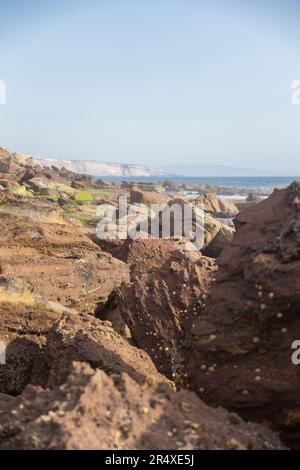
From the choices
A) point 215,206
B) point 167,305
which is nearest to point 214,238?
point 167,305

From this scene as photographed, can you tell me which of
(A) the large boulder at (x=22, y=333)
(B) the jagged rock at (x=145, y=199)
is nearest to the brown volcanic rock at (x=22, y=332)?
(A) the large boulder at (x=22, y=333)

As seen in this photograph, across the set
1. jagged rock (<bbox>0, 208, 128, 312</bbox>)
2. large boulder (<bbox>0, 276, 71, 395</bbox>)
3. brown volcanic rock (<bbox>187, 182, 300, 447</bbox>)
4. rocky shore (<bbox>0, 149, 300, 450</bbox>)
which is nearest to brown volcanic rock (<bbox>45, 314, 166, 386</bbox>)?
rocky shore (<bbox>0, 149, 300, 450</bbox>)

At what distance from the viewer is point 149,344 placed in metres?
4.90

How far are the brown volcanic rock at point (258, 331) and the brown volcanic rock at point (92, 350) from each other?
0.51m

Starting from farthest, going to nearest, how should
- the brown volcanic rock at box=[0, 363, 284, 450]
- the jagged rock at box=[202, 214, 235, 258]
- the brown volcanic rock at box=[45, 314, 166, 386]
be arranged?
the jagged rock at box=[202, 214, 235, 258] < the brown volcanic rock at box=[45, 314, 166, 386] < the brown volcanic rock at box=[0, 363, 284, 450]

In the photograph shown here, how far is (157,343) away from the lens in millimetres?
4863

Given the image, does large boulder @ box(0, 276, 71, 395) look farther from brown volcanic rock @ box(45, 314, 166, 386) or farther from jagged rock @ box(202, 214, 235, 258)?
jagged rock @ box(202, 214, 235, 258)

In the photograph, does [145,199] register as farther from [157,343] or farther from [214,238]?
[157,343]

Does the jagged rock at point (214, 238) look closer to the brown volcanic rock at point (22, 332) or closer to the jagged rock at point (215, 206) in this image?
the brown volcanic rock at point (22, 332)

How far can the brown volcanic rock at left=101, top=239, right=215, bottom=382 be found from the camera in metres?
4.77

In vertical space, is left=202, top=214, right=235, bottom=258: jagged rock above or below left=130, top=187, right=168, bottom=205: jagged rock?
below

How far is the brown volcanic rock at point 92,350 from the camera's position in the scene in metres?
4.27

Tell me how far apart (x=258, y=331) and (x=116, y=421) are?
4.83 ft
